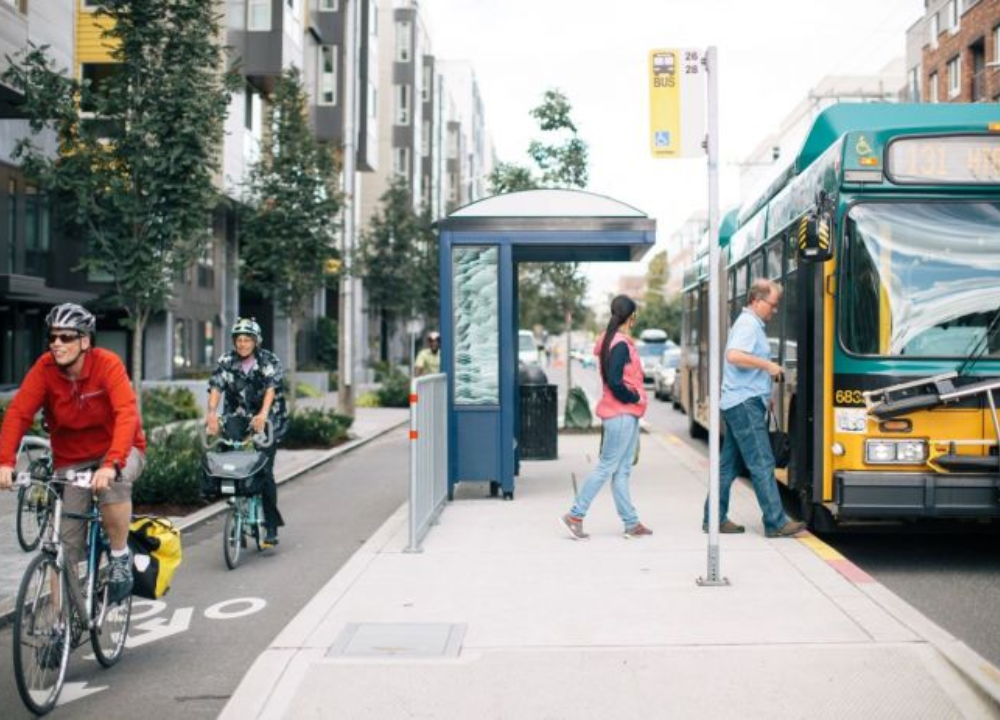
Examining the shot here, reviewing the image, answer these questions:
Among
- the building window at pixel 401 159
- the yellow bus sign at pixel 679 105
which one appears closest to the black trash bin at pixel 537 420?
the yellow bus sign at pixel 679 105

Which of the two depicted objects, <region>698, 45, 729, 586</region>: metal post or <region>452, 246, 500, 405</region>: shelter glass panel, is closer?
<region>698, 45, 729, 586</region>: metal post

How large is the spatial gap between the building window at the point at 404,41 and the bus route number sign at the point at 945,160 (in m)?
58.3

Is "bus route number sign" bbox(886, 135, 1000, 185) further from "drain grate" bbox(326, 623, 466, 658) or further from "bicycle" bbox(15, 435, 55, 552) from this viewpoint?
Answer: "bicycle" bbox(15, 435, 55, 552)

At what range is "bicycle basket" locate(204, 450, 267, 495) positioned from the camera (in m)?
8.91

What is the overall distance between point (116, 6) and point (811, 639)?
9.63 m

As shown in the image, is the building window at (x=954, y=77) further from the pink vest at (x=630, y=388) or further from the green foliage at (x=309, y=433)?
Result: the pink vest at (x=630, y=388)

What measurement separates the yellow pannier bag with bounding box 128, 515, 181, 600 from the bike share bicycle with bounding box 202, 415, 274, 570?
2.54 meters

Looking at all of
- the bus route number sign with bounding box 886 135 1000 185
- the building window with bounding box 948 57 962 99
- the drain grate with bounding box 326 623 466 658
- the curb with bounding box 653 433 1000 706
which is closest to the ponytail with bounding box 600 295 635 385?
the curb with bounding box 653 433 1000 706

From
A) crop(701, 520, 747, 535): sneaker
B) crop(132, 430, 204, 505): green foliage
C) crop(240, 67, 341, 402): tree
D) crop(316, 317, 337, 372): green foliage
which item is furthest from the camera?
crop(316, 317, 337, 372): green foliage

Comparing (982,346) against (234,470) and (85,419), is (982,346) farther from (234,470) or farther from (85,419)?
(85,419)

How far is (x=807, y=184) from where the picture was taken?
9.71 m

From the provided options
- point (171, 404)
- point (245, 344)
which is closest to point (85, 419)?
point (245, 344)

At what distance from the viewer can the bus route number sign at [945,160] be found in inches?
341

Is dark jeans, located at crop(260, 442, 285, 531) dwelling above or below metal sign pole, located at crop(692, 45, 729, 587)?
below
